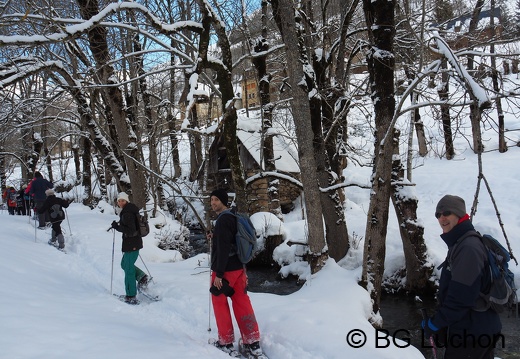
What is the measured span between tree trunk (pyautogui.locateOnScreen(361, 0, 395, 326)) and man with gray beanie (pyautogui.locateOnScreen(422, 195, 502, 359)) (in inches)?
98.4

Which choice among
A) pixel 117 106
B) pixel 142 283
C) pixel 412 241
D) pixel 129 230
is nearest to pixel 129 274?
pixel 142 283

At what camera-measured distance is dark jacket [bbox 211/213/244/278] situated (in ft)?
14.1

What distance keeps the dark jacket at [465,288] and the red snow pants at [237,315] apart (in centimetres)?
198

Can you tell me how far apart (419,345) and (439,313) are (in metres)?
4.43

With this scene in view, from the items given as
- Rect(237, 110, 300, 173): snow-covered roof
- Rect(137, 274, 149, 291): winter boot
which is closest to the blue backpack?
Rect(137, 274, 149, 291): winter boot

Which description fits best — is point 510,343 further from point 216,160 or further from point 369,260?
point 216,160

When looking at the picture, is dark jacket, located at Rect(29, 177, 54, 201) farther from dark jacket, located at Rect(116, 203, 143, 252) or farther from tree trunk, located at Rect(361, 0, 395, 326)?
tree trunk, located at Rect(361, 0, 395, 326)

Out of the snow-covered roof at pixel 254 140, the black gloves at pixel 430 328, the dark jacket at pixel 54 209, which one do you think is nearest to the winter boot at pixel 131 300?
the black gloves at pixel 430 328

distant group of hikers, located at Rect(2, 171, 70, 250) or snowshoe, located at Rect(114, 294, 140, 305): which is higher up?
distant group of hikers, located at Rect(2, 171, 70, 250)

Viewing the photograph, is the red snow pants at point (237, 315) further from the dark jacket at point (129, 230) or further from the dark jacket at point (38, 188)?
the dark jacket at point (38, 188)

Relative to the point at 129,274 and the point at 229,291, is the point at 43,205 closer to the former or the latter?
the point at 129,274

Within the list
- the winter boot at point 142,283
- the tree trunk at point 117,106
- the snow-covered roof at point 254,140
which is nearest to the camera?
the winter boot at point 142,283

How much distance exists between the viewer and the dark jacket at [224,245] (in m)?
4.31

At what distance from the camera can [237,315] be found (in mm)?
4410
